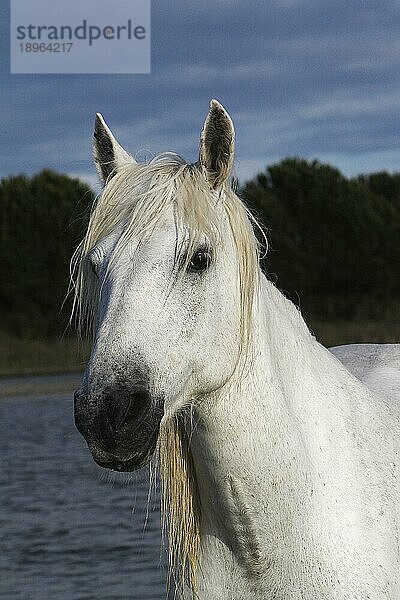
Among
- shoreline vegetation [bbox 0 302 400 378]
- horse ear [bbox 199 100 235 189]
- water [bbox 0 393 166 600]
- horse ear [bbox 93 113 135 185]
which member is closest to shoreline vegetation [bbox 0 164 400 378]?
shoreline vegetation [bbox 0 302 400 378]

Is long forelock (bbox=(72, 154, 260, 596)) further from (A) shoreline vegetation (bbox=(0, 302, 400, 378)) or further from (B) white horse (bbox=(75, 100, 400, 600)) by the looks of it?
(A) shoreline vegetation (bbox=(0, 302, 400, 378))

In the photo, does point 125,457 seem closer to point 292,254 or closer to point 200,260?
point 200,260

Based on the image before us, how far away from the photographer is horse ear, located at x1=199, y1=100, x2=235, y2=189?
10.5 ft

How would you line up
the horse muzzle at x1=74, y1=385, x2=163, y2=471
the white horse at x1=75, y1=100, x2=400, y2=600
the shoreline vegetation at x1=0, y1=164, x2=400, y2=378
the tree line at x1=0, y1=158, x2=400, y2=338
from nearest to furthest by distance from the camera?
the horse muzzle at x1=74, y1=385, x2=163, y2=471
the white horse at x1=75, y1=100, x2=400, y2=600
the shoreline vegetation at x1=0, y1=164, x2=400, y2=378
the tree line at x1=0, y1=158, x2=400, y2=338

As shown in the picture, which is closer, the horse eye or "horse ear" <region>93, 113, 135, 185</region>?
the horse eye

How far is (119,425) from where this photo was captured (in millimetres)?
2826

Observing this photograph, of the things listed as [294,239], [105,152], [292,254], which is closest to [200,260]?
[105,152]

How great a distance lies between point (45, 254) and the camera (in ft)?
84.6

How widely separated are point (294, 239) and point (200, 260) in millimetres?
26937

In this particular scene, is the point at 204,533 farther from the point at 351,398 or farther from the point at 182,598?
the point at 351,398

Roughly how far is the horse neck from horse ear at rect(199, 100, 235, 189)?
1.40ft

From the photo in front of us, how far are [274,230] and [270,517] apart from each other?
25.9 m

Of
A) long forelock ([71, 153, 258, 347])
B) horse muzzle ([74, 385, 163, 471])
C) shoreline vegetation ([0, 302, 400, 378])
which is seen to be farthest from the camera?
shoreline vegetation ([0, 302, 400, 378])

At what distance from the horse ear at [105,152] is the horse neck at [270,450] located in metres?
0.63
